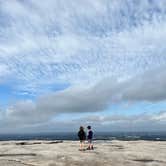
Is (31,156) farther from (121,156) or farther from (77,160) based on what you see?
(121,156)

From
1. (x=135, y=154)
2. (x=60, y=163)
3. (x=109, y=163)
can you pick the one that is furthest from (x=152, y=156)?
(x=60, y=163)

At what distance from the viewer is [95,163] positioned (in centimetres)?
3156

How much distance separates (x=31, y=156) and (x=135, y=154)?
11076mm

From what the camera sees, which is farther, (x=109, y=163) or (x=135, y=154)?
(x=135, y=154)

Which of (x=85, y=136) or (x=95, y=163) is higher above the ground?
(x=85, y=136)

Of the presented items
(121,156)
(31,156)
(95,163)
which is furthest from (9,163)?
(121,156)

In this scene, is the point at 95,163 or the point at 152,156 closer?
the point at 95,163

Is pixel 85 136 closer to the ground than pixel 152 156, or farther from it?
farther from it

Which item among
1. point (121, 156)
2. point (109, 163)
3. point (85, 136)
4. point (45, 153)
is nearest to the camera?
point (109, 163)

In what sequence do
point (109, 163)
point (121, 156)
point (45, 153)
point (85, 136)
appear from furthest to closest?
point (85, 136)
point (45, 153)
point (121, 156)
point (109, 163)

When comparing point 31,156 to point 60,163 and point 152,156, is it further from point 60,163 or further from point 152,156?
point 152,156

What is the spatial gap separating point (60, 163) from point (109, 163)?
449cm

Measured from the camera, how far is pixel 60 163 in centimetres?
3162

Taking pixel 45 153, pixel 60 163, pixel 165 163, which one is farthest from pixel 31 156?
pixel 165 163
